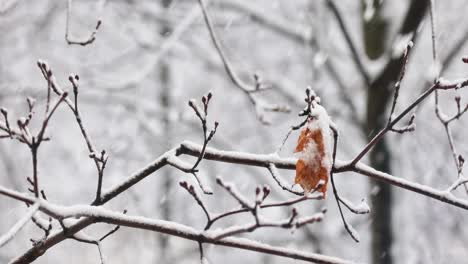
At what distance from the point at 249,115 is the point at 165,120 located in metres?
2.15

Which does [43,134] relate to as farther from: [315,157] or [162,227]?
[315,157]

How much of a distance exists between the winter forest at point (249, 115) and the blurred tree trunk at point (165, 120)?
0.03 meters

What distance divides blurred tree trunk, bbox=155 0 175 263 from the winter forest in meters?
0.03

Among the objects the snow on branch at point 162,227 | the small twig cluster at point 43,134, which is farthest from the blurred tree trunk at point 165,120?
the snow on branch at point 162,227

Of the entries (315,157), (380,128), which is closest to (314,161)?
(315,157)

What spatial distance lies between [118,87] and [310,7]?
7.81 feet

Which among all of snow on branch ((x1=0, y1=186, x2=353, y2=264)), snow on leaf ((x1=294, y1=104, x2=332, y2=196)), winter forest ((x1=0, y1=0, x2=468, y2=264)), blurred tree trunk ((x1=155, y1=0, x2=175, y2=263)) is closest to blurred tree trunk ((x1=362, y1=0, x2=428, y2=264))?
winter forest ((x1=0, y1=0, x2=468, y2=264))

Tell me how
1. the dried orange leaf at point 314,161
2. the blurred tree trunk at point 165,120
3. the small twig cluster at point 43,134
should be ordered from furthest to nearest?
the blurred tree trunk at point 165,120 < the dried orange leaf at point 314,161 < the small twig cluster at point 43,134

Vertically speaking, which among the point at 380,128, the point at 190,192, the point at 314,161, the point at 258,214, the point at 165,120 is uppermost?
the point at 165,120

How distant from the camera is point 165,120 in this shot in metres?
7.57

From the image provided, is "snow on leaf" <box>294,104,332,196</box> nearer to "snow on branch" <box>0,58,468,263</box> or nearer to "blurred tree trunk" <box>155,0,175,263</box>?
"snow on branch" <box>0,58,468,263</box>

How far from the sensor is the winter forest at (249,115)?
1.78 metres

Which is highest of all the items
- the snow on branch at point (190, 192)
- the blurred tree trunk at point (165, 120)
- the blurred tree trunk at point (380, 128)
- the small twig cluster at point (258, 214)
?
the blurred tree trunk at point (165, 120)

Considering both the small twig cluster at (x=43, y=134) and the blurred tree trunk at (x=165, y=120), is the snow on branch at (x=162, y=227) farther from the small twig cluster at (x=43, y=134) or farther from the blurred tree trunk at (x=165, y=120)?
the blurred tree trunk at (x=165, y=120)
